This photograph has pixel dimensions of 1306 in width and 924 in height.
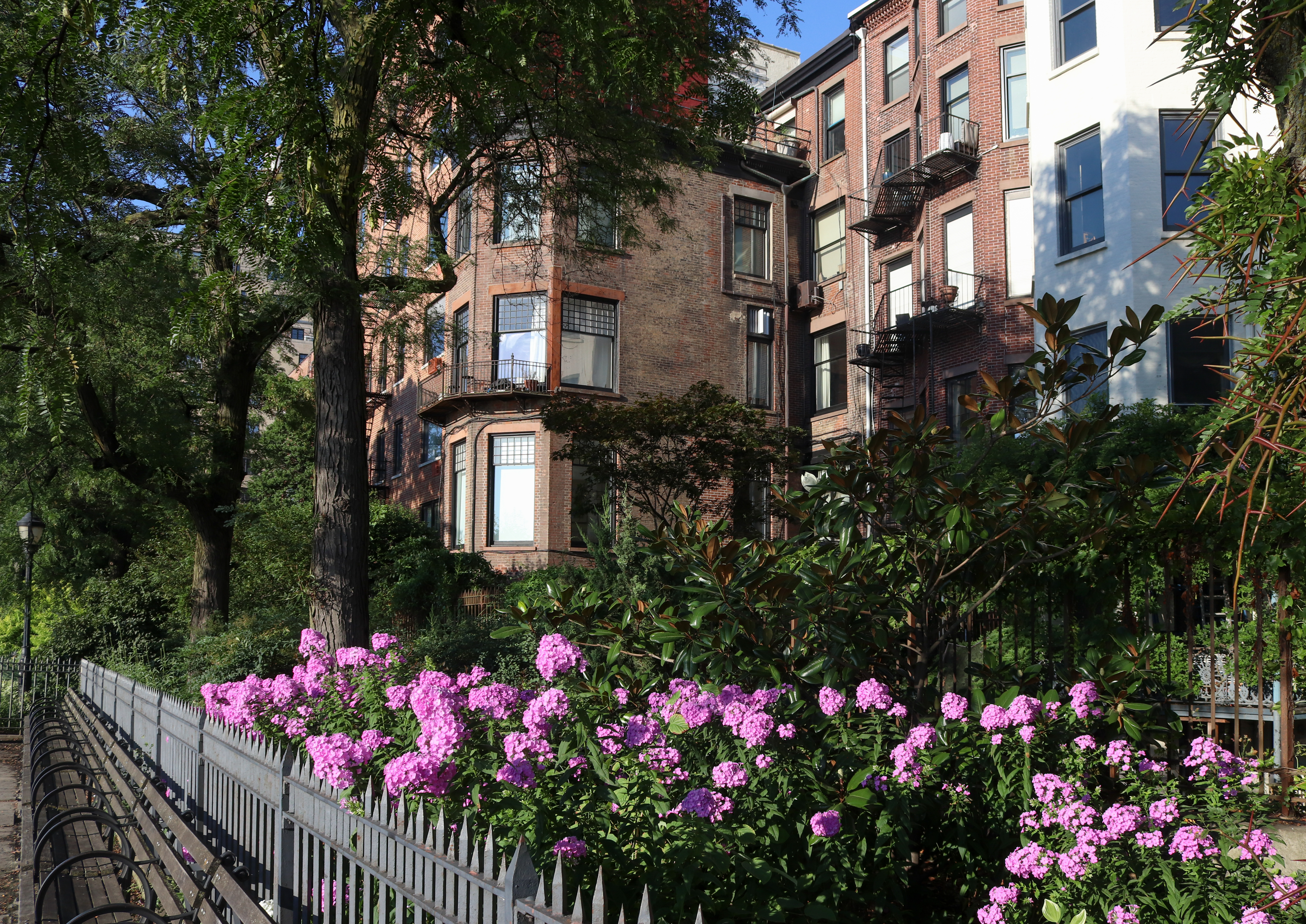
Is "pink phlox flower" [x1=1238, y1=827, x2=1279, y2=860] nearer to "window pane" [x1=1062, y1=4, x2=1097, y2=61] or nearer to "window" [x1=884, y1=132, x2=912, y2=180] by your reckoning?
"window pane" [x1=1062, y1=4, x2=1097, y2=61]

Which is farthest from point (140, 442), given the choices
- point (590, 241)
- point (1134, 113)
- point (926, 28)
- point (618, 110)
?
point (926, 28)

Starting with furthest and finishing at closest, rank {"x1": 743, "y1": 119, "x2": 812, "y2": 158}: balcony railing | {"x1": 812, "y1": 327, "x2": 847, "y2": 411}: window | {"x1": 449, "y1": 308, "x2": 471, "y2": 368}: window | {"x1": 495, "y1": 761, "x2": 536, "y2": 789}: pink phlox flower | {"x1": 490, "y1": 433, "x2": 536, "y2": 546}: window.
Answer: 1. {"x1": 743, "y1": 119, "x2": 812, "y2": 158}: balcony railing
2. {"x1": 812, "y1": 327, "x2": 847, "y2": 411}: window
3. {"x1": 449, "y1": 308, "x2": 471, "y2": 368}: window
4. {"x1": 490, "y1": 433, "x2": 536, "y2": 546}: window
5. {"x1": 495, "y1": 761, "x2": 536, "y2": 789}: pink phlox flower

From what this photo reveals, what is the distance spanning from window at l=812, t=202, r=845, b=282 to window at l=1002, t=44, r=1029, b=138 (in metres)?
6.92

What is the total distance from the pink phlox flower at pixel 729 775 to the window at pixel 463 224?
401 inches

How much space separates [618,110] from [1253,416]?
36.6 feet

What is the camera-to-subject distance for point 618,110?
40.7 feet

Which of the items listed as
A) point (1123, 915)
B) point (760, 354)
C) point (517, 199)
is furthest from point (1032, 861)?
point (760, 354)

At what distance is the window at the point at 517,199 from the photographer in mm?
13656

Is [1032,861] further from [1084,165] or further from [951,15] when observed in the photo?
[951,15]

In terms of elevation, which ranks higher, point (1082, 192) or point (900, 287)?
point (1082, 192)

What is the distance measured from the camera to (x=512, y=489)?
1130 inches

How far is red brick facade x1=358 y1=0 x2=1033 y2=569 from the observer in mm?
26000

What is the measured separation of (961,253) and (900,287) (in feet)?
7.17

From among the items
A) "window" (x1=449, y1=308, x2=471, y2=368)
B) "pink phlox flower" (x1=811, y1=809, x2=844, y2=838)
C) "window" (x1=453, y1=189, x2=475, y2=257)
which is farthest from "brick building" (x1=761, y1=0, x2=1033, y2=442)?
"pink phlox flower" (x1=811, y1=809, x2=844, y2=838)
